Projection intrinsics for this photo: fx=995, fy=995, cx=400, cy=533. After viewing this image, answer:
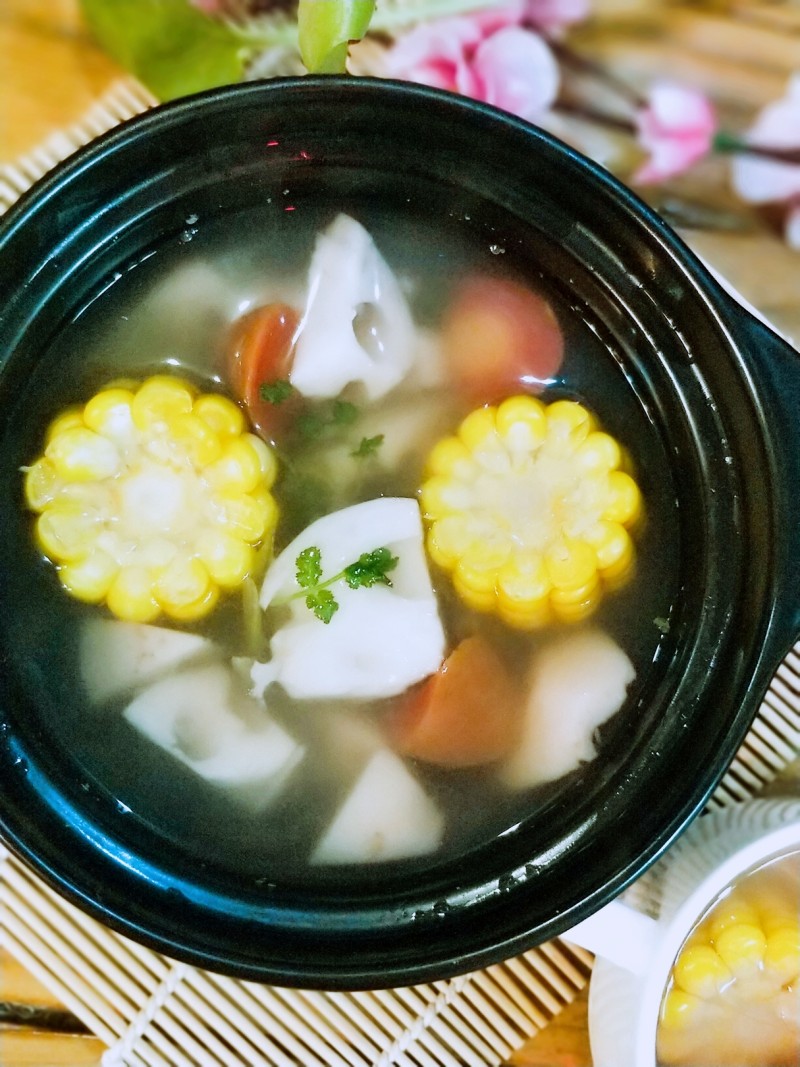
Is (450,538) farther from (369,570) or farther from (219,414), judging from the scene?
(219,414)

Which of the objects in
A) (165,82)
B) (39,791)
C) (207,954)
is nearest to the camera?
(207,954)

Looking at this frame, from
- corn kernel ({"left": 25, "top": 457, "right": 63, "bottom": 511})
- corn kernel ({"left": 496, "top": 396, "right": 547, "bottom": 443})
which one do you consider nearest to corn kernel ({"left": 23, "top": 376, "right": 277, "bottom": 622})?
corn kernel ({"left": 25, "top": 457, "right": 63, "bottom": 511})

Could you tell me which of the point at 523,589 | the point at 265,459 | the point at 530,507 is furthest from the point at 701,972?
the point at 265,459

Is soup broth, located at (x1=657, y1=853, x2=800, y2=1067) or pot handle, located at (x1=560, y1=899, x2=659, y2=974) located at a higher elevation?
soup broth, located at (x1=657, y1=853, x2=800, y2=1067)

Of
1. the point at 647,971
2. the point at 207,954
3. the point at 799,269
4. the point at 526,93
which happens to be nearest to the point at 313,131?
the point at 526,93

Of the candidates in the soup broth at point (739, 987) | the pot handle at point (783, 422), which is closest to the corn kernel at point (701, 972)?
the soup broth at point (739, 987)

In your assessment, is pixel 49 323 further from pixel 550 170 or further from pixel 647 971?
pixel 647 971

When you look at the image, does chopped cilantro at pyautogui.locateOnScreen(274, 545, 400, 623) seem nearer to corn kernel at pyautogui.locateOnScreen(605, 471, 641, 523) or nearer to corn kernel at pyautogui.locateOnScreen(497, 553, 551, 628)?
corn kernel at pyautogui.locateOnScreen(497, 553, 551, 628)
